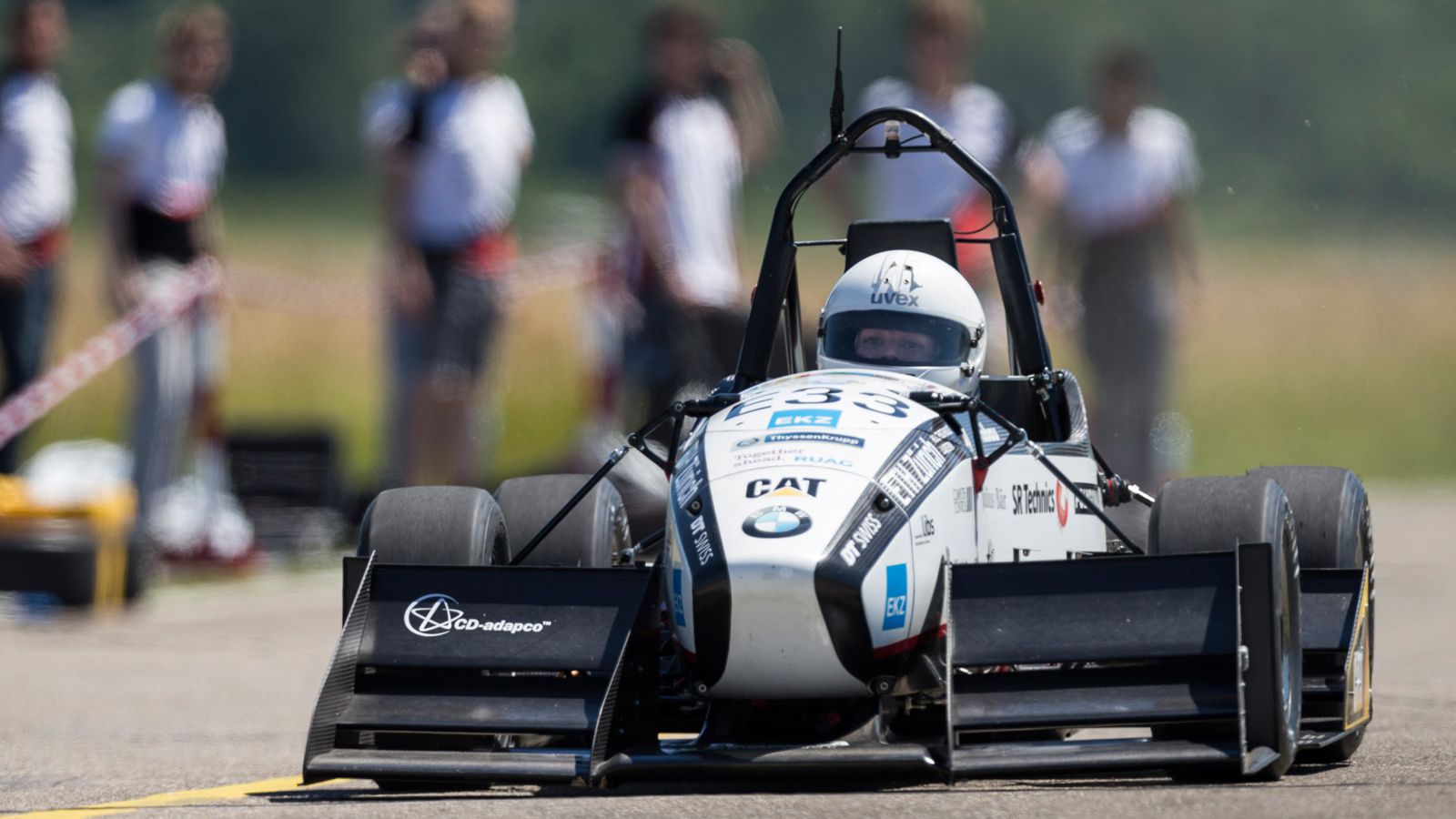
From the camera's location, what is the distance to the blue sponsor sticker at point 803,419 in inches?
292

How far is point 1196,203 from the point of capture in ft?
148

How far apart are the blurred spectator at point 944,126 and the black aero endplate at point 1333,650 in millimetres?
6782

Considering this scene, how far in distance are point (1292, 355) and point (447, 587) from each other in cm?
2861

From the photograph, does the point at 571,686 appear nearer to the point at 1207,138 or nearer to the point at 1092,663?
the point at 1092,663

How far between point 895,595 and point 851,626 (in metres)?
0.18

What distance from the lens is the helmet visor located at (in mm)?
8453

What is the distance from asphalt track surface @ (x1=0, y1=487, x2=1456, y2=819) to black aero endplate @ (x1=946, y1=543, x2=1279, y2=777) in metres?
0.13

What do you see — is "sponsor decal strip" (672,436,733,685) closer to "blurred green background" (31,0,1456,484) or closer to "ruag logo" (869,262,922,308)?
"ruag logo" (869,262,922,308)

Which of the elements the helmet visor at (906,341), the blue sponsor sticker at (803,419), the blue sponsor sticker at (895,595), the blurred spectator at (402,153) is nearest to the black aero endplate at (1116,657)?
the blue sponsor sticker at (895,595)

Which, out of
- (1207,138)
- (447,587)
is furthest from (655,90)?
(1207,138)

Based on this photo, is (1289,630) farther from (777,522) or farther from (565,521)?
(565,521)

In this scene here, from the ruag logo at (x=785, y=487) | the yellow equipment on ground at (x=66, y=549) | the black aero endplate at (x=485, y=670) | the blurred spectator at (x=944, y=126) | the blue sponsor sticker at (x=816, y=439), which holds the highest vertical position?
the blurred spectator at (x=944, y=126)

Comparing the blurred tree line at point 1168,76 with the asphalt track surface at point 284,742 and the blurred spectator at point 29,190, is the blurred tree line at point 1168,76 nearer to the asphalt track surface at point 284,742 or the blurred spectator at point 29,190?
the blurred spectator at point 29,190

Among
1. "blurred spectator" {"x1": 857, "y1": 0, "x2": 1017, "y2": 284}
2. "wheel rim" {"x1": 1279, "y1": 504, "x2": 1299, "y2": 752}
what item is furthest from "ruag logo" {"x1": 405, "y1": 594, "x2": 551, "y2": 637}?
"blurred spectator" {"x1": 857, "y1": 0, "x2": 1017, "y2": 284}
